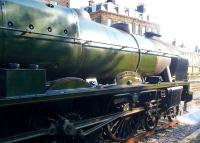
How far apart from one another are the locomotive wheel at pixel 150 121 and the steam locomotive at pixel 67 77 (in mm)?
43

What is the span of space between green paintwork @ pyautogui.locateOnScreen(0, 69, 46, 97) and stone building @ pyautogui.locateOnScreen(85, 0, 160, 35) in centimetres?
4408

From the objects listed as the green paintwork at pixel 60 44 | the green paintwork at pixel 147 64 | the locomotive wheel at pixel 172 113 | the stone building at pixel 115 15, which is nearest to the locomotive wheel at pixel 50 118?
the green paintwork at pixel 60 44

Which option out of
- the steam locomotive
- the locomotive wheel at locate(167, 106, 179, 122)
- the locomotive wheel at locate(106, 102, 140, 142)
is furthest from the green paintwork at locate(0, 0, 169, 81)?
the locomotive wheel at locate(167, 106, 179, 122)

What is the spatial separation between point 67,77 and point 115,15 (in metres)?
46.6

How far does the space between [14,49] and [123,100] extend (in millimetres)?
3272

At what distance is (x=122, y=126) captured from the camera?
307 inches

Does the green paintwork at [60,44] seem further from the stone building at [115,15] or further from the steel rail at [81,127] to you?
the stone building at [115,15]

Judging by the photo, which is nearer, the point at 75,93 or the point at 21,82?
the point at 21,82

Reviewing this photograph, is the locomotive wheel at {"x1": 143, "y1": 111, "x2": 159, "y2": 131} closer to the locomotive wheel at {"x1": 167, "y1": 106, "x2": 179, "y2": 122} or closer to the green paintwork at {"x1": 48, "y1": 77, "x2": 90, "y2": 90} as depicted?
the locomotive wheel at {"x1": 167, "y1": 106, "x2": 179, "y2": 122}

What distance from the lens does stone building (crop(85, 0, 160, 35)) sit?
4938 cm

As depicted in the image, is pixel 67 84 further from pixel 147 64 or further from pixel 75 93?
pixel 147 64

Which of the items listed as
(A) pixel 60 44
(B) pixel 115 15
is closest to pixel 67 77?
(A) pixel 60 44

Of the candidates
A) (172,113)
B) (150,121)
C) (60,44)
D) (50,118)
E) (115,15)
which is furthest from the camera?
(115,15)

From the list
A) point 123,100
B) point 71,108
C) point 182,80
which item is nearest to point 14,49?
point 71,108
